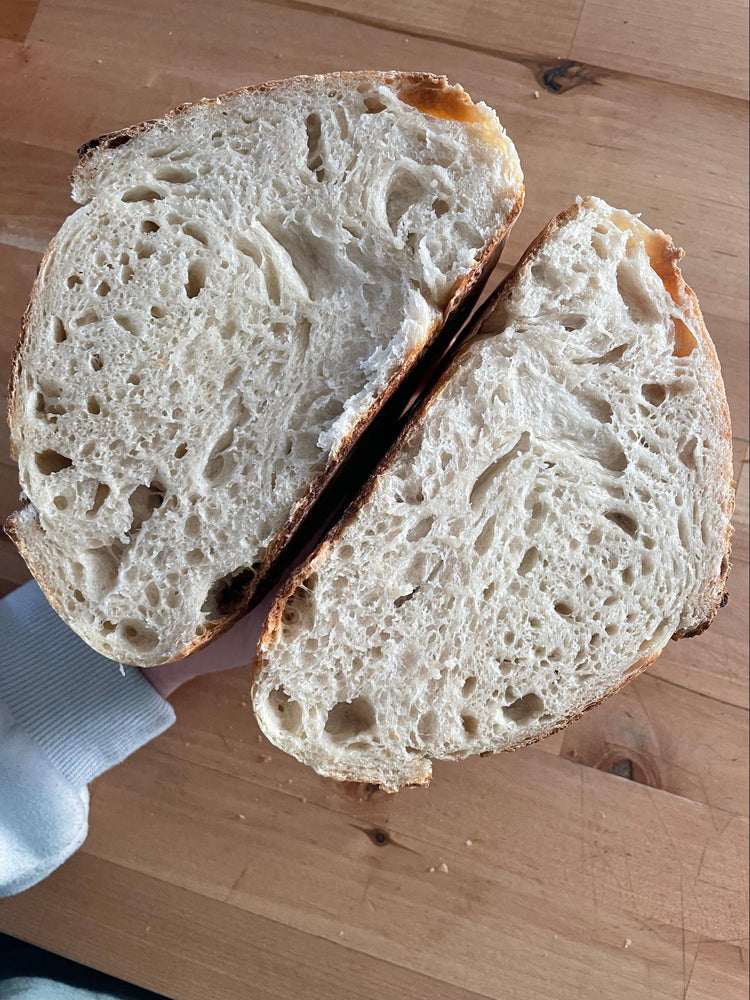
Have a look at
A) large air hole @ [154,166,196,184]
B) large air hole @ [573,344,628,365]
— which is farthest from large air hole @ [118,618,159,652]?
large air hole @ [573,344,628,365]

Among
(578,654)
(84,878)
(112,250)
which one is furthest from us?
(84,878)

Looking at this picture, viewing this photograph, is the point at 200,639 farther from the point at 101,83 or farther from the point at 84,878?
the point at 101,83

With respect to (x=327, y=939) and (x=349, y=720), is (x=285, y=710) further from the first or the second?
(x=327, y=939)

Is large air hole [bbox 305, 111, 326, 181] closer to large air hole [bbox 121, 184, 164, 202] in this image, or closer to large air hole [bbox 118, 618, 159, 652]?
large air hole [bbox 121, 184, 164, 202]

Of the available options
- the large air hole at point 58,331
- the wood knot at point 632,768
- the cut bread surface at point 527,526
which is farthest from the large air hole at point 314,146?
the wood knot at point 632,768

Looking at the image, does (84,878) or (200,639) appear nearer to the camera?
(200,639)

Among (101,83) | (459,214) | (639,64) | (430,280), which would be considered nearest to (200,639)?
(430,280)

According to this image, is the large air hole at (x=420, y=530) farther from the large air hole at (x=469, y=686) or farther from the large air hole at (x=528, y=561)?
the large air hole at (x=469, y=686)
